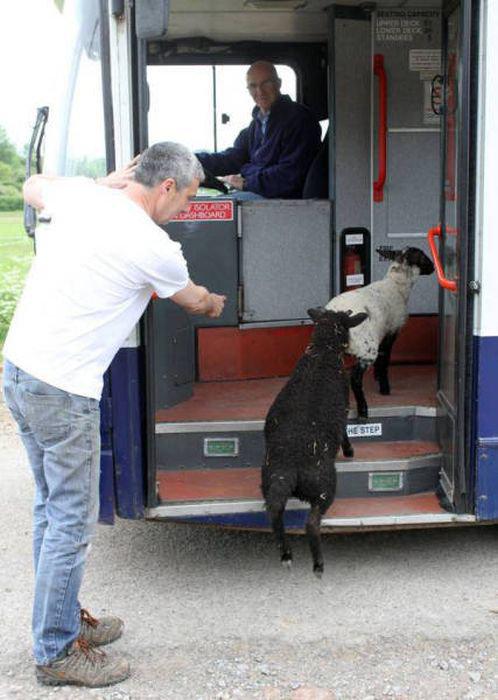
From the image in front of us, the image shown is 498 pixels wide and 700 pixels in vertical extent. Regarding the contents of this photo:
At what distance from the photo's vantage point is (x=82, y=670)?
3.70m

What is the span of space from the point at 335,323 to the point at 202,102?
7.92 feet

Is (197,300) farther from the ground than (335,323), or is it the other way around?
(197,300)

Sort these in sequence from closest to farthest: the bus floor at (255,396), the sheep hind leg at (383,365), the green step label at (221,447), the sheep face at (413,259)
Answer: the green step label at (221,447), the bus floor at (255,396), the sheep hind leg at (383,365), the sheep face at (413,259)

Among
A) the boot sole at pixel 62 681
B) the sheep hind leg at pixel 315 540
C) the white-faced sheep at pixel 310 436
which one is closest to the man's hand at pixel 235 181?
the white-faced sheep at pixel 310 436

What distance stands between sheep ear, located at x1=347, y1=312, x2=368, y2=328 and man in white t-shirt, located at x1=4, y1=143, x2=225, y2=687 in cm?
124

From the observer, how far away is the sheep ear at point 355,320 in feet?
15.9

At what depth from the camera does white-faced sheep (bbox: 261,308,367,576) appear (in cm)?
418

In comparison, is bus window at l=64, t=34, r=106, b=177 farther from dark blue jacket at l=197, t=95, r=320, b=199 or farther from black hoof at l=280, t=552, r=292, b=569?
black hoof at l=280, t=552, r=292, b=569

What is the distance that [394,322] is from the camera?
18.4 feet

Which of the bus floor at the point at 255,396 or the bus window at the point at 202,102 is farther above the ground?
the bus window at the point at 202,102

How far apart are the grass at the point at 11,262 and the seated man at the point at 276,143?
17.2 ft

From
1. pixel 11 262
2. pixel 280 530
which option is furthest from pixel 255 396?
pixel 11 262

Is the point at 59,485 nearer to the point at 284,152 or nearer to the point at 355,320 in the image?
the point at 355,320

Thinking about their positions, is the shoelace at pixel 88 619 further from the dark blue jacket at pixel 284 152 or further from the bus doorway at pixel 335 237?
the dark blue jacket at pixel 284 152
